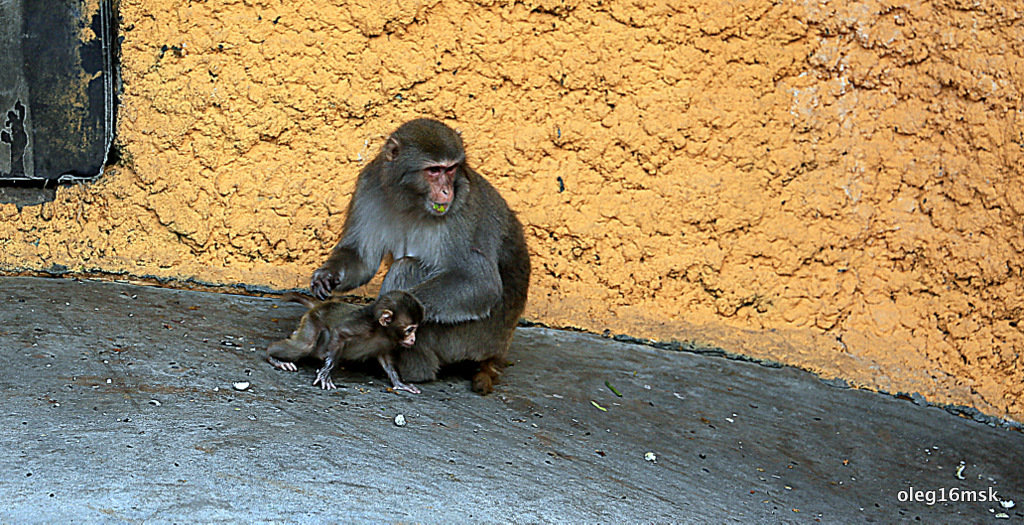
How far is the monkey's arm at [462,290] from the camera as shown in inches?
175

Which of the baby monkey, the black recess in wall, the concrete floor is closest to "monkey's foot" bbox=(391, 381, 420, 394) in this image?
the concrete floor

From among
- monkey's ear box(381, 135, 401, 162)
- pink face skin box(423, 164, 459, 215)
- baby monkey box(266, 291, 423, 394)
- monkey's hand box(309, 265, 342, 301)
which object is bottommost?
baby monkey box(266, 291, 423, 394)

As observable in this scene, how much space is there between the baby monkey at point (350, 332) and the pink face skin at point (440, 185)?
42cm

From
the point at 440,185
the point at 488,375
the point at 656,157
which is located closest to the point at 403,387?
the point at 488,375

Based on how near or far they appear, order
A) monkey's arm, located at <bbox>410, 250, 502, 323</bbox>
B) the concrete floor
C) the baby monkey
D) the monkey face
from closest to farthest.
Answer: the concrete floor → the baby monkey → the monkey face → monkey's arm, located at <bbox>410, 250, 502, 323</bbox>

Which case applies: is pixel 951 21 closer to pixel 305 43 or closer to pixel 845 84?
pixel 845 84

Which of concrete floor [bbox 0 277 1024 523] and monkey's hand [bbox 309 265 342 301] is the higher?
monkey's hand [bbox 309 265 342 301]

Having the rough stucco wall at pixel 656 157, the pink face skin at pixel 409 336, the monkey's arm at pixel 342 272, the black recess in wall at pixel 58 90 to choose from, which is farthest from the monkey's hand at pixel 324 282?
the black recess in wall at pixel 58 90

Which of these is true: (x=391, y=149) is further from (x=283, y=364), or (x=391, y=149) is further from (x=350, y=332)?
(x=283, y=364)

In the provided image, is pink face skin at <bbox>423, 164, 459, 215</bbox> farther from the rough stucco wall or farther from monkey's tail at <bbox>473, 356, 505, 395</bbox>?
the rough stucco wall

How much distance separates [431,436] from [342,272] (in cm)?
117

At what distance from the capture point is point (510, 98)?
18.5 feet

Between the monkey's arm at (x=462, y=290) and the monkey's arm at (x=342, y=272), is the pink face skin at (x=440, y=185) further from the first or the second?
the monkey's arm at (x=342, y=272)

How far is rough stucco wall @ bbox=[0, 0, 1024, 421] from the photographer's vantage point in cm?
551
